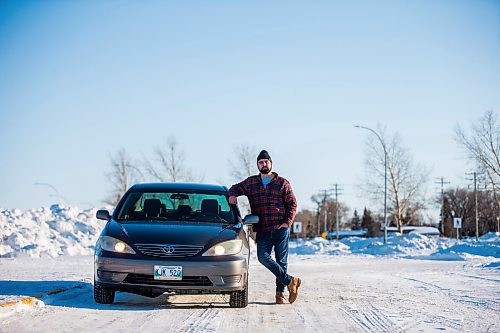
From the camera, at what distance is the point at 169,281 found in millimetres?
7492

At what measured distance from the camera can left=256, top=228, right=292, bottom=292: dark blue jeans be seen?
8.70m

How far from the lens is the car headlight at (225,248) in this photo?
7711 mm

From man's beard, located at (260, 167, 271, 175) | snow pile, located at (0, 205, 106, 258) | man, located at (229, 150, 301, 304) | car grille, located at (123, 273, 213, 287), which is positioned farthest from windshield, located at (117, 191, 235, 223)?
snow pile, located at (0, 205, 106, 258)

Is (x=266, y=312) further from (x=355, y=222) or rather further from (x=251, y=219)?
(x=355, y=222)

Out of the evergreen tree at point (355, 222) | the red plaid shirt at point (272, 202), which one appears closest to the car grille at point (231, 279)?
the red plaid shirt at point (272, 202)

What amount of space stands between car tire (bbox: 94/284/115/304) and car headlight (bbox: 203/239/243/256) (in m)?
1.28

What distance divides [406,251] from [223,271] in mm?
26443

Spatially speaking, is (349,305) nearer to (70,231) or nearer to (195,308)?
(195,308)

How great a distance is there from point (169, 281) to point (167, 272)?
0.12 metres

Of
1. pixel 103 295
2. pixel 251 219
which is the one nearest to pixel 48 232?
pixel 103 295

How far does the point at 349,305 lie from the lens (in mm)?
8594

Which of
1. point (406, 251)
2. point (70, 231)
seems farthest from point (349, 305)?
point (406, 251)

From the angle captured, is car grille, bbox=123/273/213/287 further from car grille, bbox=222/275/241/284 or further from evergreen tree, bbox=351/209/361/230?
evergreen tree, bbox=351/209/361/230

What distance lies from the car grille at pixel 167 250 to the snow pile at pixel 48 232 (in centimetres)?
1705
